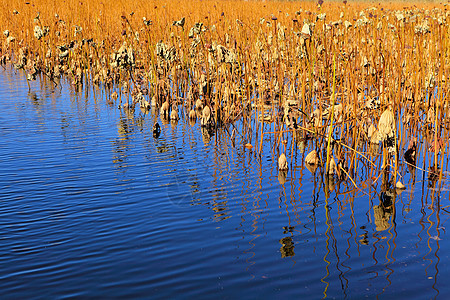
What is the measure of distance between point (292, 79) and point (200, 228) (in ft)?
8.17

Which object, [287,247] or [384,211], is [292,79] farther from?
[287,247]

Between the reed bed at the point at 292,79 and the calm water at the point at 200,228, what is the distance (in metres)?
0.35

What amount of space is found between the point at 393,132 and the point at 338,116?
1.25 m

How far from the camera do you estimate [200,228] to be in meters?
3.06

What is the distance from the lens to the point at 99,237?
2908 millimetres

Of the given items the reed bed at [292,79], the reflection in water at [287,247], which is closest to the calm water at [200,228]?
the reflection in water at [287,247]

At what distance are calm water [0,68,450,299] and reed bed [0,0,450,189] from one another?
354 millimetres

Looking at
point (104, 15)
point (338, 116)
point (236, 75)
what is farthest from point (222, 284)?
point (104, 15)

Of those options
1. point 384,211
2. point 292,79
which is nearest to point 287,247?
point 384,211

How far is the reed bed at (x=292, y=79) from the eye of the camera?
4.14 m

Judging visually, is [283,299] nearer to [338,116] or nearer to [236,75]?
[338,116]

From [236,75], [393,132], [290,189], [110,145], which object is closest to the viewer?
[393,132]

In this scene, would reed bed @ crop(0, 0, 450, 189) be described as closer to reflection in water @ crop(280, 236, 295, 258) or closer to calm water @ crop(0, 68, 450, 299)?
calm water @ crop(0, 68, 450, 299)

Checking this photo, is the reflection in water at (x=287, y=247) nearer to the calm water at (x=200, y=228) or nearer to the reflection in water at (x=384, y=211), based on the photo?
the calm water at (x=200, y=228)
